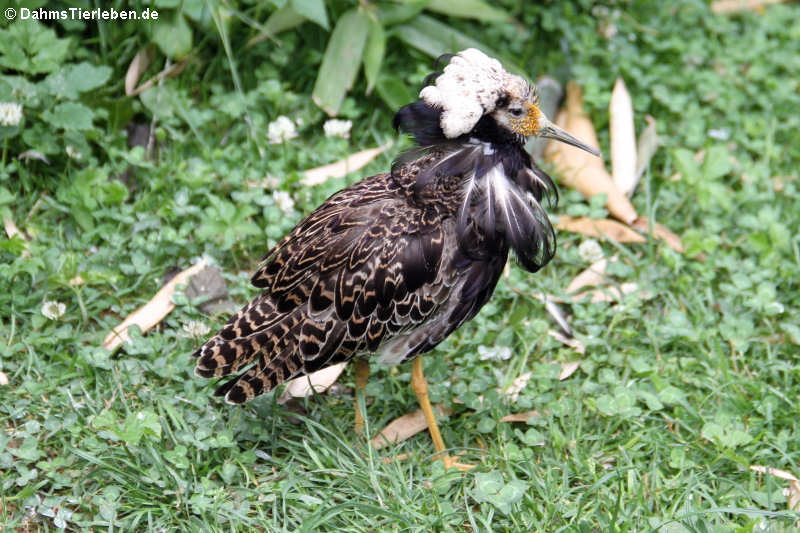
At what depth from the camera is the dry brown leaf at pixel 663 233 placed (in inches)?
196

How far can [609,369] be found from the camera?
4293 mm

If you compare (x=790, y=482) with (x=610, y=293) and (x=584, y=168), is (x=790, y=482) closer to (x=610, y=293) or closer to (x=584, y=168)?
(x=610, y=293)

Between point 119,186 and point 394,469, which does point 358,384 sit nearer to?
point 394,469

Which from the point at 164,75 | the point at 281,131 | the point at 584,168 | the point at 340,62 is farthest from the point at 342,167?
the point at 584,168

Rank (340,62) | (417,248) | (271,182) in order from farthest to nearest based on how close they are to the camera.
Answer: (340,62) → (271,182) → (417,248)

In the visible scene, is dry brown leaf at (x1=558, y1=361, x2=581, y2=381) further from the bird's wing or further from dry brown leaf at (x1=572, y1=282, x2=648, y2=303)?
the bird's wing

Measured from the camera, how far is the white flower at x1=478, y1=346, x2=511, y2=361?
428 centimetres

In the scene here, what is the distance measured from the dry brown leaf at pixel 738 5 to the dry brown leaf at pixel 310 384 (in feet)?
14.5

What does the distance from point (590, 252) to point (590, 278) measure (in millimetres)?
142

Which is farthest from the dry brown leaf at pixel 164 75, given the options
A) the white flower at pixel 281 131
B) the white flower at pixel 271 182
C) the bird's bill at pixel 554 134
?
the bird's bill at pixel 554 134

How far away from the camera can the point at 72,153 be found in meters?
4.78

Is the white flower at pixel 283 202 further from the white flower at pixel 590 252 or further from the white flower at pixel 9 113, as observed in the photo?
the white flower at pixel 590 252

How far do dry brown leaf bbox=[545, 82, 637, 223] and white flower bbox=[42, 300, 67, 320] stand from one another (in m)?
2.90

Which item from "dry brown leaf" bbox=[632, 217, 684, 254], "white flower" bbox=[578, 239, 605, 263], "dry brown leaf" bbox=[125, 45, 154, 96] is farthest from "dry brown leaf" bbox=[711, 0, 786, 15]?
"dry brown leaf" bbox=[125, 45, 154, 96]
